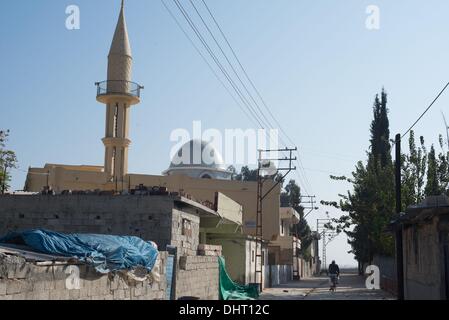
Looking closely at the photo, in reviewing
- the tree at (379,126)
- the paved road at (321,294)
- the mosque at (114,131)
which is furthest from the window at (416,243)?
the tree at (379,126)

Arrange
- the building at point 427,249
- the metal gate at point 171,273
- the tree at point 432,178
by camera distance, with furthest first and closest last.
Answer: the tree at point 432,178
the metal gate at point 171,273
the building at point 427,249

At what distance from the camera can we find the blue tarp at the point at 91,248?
1056 centimetres

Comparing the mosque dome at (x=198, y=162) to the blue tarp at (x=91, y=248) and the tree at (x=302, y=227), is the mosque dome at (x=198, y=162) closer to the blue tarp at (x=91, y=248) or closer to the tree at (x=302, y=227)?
the tree at (x=302, y=227)

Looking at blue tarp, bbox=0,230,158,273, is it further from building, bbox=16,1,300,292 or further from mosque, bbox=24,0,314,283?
mosque, bbox=24,0,314,283

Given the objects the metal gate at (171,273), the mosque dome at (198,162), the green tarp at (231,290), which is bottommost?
the green tarp at (231,290)

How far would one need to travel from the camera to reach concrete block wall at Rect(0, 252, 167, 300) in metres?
7.85

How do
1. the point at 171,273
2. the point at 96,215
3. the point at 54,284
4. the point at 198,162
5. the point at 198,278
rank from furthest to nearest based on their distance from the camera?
the point at 198,162, the point at 198,278, the point at 96,215, the point at 171,273, the point at 54,284

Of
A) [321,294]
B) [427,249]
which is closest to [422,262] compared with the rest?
[427,249]

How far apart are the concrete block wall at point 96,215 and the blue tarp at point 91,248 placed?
490 centimetres

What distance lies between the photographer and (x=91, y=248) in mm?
11289

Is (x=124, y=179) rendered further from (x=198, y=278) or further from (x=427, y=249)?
(x=427, y=249)

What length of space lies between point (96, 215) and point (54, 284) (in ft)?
30.1
